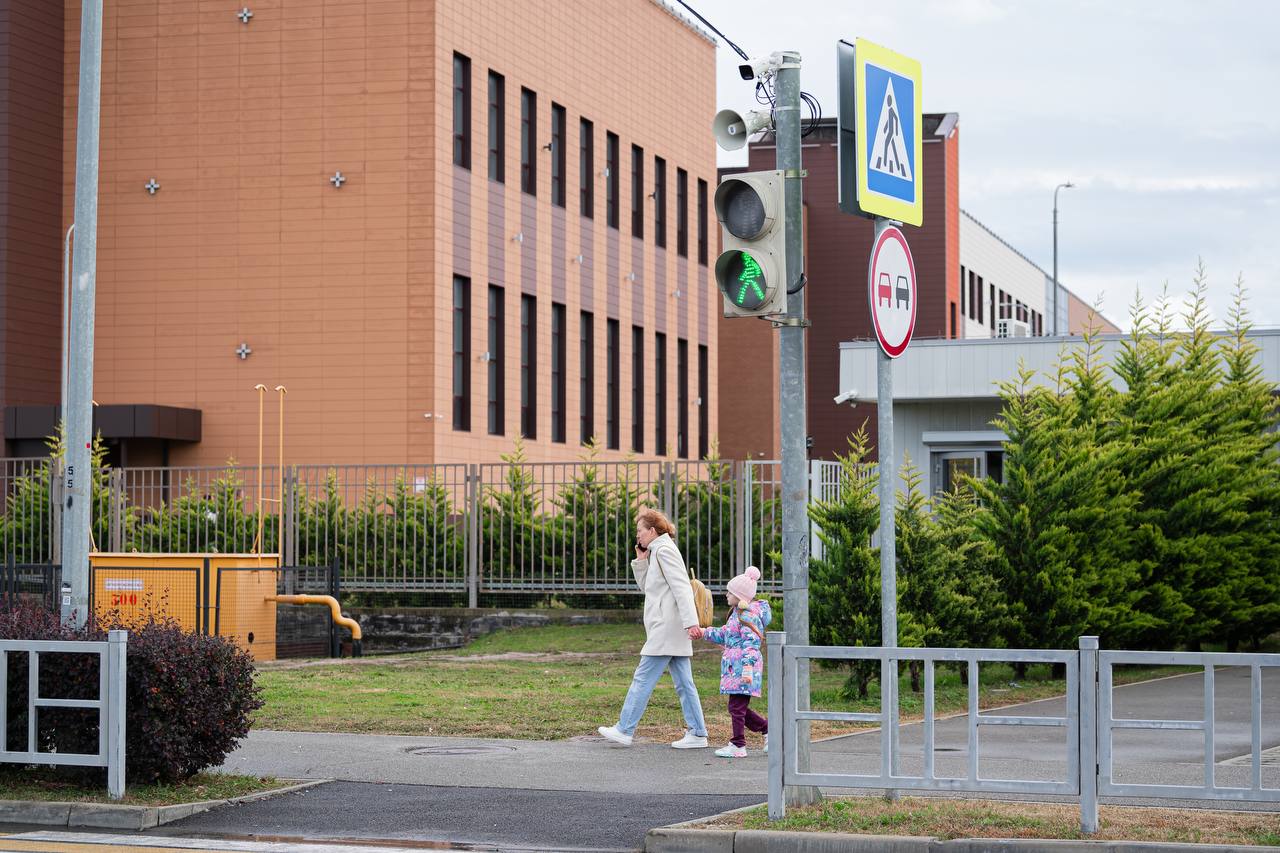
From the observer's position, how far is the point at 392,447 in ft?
109

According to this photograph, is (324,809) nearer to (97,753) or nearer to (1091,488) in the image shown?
(97,753)

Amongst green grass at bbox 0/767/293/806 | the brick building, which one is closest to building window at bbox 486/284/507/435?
the brick building

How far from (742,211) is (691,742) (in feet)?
16.8

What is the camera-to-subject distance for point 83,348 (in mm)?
12141

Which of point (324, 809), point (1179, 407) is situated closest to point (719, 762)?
point (324, 809)

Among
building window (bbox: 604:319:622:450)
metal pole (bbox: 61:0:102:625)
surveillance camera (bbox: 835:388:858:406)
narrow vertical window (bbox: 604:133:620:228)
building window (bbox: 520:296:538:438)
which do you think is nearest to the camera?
metal pole (bbox: 61:0:102:625)

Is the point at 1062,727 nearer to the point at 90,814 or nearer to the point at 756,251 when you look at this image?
the point at 756,251

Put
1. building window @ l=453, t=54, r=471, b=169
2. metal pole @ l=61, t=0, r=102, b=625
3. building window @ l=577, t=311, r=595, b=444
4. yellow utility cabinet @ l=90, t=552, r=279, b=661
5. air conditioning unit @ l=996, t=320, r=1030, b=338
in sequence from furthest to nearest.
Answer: building window @ l=577, t=311, r=595, b=444 → air conditioning unit @ l=996, t=320, r=1030, b=338 → building window @ l=453, t=54, r=471, b=169 → yellow utility cabinet @ l=90, t=552, r=279, b=661 → metal pole @ l=61, t=0, r=102, b=625

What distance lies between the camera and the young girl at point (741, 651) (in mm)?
13133

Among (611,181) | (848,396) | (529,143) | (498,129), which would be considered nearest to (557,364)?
(529,143)

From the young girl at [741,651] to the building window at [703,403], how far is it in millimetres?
33347

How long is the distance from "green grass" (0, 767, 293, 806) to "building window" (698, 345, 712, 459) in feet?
117

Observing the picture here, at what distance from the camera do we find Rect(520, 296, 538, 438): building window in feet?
123

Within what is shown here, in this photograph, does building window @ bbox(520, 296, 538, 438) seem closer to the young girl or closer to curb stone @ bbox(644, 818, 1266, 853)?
the young girl
